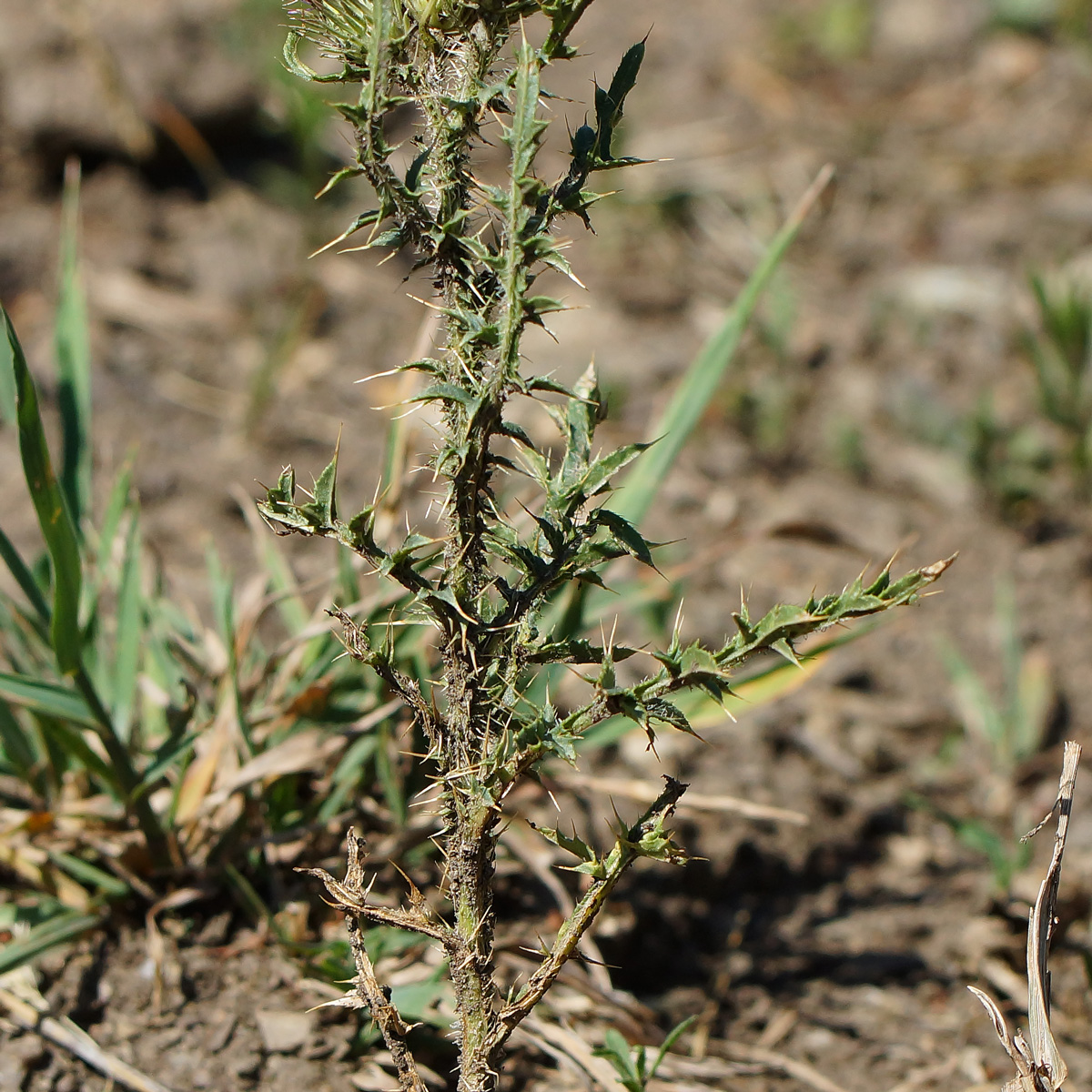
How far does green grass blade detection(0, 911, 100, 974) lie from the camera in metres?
A: 1.57

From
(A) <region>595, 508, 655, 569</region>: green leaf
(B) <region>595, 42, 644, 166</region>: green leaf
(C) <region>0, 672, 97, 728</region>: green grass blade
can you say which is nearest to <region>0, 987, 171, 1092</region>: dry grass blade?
(C) <region>0, 672, 97, 728</region>: green grass blade

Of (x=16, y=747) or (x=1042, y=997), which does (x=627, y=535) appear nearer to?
(x=1042, y=997)

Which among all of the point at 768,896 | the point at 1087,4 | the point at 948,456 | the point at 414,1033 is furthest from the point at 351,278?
the point at 1087,4

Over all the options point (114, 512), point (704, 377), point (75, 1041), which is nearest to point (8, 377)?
point (114, 512)

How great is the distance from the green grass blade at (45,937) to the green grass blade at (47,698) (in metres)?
0.31

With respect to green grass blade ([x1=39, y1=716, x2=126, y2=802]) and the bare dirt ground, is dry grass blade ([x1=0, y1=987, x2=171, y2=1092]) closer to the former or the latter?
the bare dirt ground

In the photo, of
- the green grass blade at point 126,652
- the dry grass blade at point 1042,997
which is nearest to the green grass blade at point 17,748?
the green grass blade at point 126,652

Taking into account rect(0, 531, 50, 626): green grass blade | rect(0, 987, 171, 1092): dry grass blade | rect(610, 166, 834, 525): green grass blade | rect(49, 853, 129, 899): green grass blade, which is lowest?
rect(0, 987, 171, 1092): dry grass blade

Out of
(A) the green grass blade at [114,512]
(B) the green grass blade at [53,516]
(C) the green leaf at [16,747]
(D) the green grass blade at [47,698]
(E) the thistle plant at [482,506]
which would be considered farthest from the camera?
(A) the green grass blade at [114,512]

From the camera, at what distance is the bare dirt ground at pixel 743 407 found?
1.86 metres

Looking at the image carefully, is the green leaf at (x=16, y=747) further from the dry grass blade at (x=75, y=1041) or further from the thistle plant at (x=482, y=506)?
the thistle plant at (x=482, y=506)

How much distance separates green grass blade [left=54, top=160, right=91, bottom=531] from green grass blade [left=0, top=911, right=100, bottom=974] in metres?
0.67

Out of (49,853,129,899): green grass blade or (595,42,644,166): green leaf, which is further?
(49,853,129,899): green grass blade

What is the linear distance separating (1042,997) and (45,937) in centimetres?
135
